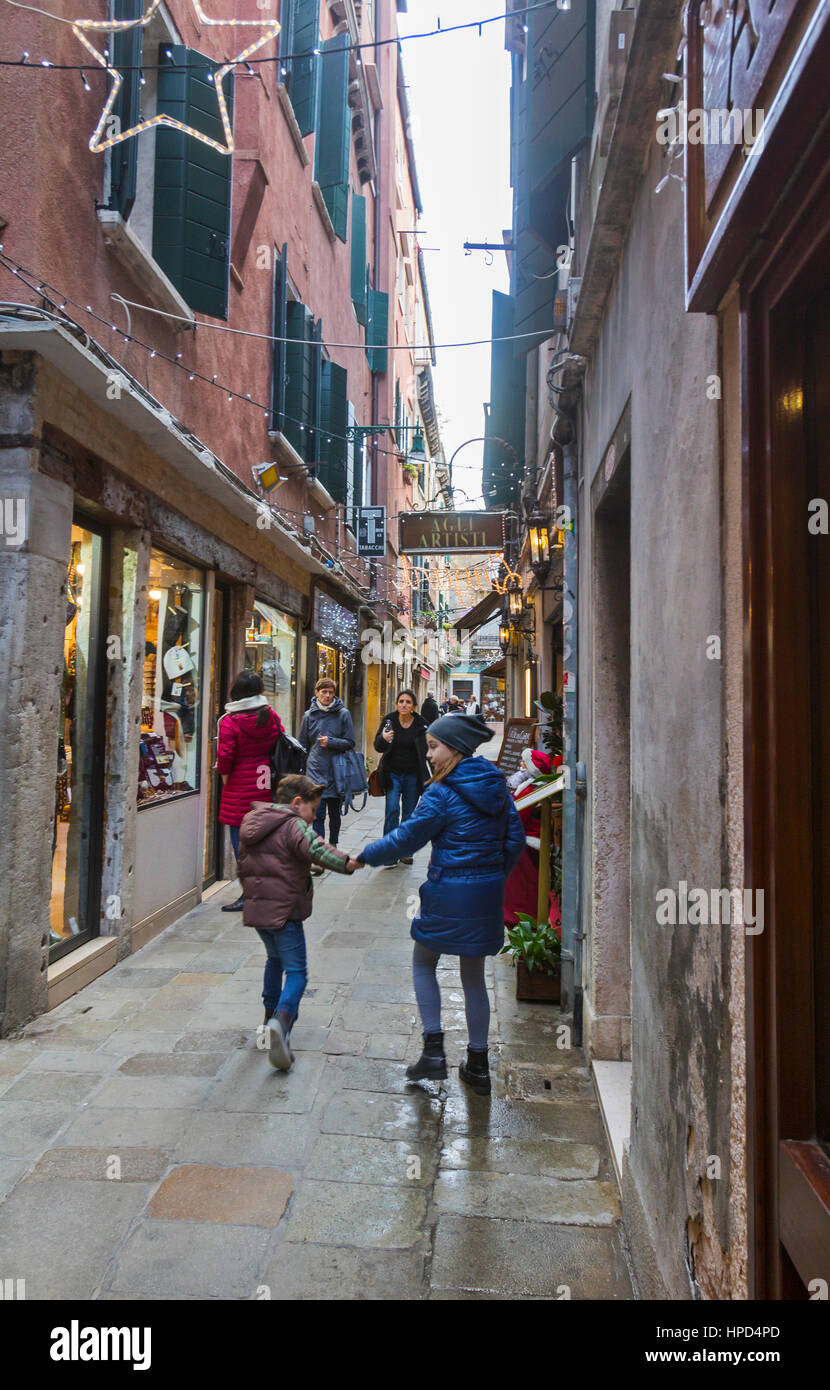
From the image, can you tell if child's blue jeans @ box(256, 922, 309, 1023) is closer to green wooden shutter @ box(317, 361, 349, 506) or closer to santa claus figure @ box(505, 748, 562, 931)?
santa claus figure @ box(505, 748, 562, 931)

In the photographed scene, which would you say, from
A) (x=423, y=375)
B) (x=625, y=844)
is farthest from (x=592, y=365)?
(x=423, y=375)

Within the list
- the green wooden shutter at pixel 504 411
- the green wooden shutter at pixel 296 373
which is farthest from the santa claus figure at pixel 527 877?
the green wooden shutter at pixel 504 411

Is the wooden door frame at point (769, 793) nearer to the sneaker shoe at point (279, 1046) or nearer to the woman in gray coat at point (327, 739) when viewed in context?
the sneaker shoe at point (279, 1046)

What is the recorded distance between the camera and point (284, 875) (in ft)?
13.8

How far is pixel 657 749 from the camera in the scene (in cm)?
268

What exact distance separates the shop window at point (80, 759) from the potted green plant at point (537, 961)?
108 inches

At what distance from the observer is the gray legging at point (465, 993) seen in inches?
157

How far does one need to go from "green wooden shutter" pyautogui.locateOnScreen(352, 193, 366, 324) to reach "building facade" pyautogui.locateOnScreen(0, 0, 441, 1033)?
4489mm

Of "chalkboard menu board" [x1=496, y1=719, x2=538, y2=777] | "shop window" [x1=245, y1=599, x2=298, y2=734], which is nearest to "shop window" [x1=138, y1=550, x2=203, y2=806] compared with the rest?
"shop window" [x1=245, y1=599, x2=298, y2=734]

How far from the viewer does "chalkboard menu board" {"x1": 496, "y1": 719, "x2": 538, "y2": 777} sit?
927 centimetres

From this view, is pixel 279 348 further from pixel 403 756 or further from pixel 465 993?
pixel 465 993

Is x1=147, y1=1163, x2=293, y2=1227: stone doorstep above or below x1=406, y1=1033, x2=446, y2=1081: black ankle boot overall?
below

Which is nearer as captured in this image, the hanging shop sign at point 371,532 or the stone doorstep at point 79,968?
the stone doorstep at point 79,968

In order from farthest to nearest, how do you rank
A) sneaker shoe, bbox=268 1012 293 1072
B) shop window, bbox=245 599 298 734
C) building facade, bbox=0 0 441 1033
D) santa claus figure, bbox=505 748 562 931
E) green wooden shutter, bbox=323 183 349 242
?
green wooden shutter, bbox=323 183 349 242, shop window, bbox=245 599 298 734, santa claus figure, bbox=505 748 562 931, building facade, bbox=0 0 441 1033, sneaker shoe, bbox=268 1012 293 1072
